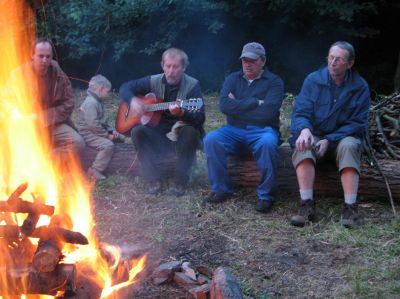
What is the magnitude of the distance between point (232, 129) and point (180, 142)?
1.95 ft

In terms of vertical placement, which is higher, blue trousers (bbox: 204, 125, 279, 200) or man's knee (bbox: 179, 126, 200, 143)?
man's knee (bbox: 179, 126, 200, 143)

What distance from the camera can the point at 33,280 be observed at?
3.01 m

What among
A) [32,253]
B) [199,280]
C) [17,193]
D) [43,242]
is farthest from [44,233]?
[199,280]

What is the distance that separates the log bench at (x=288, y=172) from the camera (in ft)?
17.5

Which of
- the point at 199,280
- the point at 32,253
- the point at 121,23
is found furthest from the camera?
the point at 121,23

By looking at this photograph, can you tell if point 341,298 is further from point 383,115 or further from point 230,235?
point 383,115

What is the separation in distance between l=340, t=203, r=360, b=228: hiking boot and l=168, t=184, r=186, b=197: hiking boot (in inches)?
68.5

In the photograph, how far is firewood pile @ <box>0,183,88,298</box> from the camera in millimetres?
2994

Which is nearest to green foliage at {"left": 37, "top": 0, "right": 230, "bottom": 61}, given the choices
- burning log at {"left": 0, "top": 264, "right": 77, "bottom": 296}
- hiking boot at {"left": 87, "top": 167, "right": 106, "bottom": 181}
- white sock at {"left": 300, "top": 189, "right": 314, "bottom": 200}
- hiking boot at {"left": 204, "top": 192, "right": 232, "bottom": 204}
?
hiking boot at {"left": 87, "top": 167, "right": 106, "bottom": 181}

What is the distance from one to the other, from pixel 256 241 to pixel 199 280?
110cm

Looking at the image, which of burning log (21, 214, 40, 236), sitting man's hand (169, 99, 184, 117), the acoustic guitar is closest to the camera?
burning log (21, 214, 40, 236)

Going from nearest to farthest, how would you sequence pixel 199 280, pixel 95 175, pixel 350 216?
pixel 199 280, pixel 350 216, pixel 95 175

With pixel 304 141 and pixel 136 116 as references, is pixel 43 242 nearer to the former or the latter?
pixel 304 141

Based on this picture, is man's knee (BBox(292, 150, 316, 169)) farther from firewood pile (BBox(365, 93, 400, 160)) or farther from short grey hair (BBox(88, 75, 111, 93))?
short grey hair (BBox(88, 75, 111, 93))
